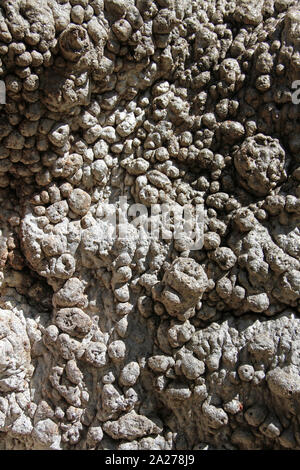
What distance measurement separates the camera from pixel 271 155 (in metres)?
1.83

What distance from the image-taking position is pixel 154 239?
74.7 inches

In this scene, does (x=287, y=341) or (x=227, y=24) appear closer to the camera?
(x=287, y=341)

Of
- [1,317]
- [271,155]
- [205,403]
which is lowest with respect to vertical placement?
[1,317]

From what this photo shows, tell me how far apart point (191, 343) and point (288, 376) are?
1.14ft

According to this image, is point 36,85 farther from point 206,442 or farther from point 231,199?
point 206,442

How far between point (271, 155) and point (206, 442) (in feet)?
3.42

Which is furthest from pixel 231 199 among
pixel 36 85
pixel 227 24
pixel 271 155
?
pixel 36 85

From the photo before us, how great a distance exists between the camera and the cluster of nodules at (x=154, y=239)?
1.78 m

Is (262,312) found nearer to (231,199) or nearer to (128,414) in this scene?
(231,199)

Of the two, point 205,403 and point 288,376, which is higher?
point 288,376

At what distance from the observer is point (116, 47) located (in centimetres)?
179

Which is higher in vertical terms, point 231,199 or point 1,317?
point 231,199

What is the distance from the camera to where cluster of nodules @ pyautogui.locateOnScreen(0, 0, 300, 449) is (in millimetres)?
1780

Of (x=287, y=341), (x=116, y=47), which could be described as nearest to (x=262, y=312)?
(x=287, y=341)
